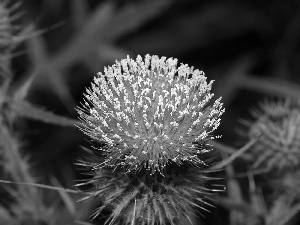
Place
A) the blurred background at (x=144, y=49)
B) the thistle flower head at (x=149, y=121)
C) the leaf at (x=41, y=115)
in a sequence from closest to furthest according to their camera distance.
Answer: the thistle flower head at (x=149, y=121) < the leaf at (x=41, y=115) < the blurred background at (x=144, y=49)

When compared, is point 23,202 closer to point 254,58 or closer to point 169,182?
point 169,182

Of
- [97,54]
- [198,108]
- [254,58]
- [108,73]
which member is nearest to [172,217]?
[198,108]

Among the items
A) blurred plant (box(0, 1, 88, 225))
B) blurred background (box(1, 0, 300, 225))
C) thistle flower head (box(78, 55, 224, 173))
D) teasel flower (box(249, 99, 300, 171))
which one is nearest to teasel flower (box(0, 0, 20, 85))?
blurred plant (box(0, 1, 88, 225))

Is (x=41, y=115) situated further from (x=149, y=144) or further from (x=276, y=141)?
(x=276, y=141)

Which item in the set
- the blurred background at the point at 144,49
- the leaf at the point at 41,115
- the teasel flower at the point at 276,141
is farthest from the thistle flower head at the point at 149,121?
the blurred background at the point at 144,49

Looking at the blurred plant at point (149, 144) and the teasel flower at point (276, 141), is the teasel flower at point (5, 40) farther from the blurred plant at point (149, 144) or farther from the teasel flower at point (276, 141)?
the teasel flower at point (276, 141)

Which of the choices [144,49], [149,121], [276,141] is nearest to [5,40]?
[149,121]
